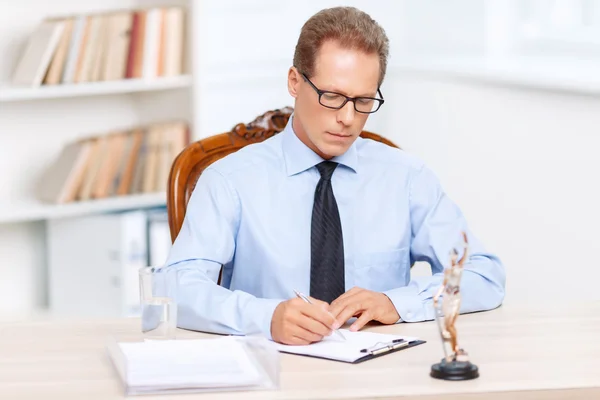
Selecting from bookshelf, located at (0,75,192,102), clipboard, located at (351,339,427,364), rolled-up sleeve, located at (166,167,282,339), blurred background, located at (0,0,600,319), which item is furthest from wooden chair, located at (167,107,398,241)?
bookshelf, located at (0,75,192,102)

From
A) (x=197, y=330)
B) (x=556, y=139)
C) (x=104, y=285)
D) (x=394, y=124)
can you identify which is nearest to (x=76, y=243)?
(x=104, y=285)

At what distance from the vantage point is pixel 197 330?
73.9 inches

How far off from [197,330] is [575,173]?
1.55m

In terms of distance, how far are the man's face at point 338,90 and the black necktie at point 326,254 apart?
13 centimetres

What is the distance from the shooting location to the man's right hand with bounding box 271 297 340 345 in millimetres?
1725

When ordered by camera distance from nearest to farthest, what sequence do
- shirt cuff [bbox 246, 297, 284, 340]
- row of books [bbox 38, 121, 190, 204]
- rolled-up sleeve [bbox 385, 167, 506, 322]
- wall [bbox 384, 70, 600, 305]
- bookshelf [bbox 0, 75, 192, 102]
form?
1. shirt cuff [bbox 246, 297, 284, 340]
2. rolled-up sleeve [bbox 385, 167, 506, 322]
3. wall [bbox 384, 70, 600, 305]
4. bookshelf [bbox 0, 75, 192, 102]
5. row of books [bbox 38, 121, 190, 204]

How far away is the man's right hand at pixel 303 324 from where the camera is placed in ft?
5.66

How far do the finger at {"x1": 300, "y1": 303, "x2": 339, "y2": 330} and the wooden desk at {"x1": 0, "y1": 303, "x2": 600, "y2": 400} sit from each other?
8cm

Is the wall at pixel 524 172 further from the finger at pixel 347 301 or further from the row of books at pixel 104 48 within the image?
the finger at pixel 347 301

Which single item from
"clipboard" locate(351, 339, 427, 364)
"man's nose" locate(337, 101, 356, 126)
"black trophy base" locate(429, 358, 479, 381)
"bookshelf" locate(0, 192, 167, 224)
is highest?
"man's nose" locate(337, 101, 356, 126)

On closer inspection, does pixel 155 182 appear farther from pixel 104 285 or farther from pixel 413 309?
pixel 413 309

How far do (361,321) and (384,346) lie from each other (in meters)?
0.14

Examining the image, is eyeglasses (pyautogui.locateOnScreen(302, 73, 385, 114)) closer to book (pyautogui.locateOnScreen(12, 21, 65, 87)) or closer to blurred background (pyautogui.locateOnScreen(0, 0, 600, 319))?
blurred background (pyautogui.locateOnScreen(0, 0, 600, 319))

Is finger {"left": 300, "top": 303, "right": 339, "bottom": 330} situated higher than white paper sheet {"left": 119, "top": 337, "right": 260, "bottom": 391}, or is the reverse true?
finger {"left": 300, "top": 303, "right": 339, "bottom": 330}
